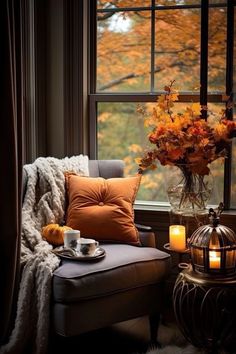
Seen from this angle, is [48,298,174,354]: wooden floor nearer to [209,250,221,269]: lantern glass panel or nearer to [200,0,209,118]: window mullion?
[209,250,221,269]: lantern glass panel

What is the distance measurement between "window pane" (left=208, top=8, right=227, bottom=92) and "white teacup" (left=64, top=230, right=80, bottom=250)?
52.4 inches

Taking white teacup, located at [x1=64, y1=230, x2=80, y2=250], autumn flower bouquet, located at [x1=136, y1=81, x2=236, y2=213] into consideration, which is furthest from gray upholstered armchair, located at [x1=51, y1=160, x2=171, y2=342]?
autumn flower bouquet, located at [x1=136, y1=81, x2=236, y2=213]

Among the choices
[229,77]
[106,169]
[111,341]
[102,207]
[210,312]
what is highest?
[229,77]

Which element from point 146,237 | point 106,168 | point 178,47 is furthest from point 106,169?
point 178,47

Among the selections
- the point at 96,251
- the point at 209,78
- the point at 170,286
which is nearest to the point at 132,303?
the point at 96,251

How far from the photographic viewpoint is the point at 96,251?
2738 mm

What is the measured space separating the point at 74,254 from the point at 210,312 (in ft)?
2.41

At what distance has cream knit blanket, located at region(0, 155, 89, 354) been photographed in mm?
2521

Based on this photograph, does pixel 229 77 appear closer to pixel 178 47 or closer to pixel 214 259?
pixel 178 47

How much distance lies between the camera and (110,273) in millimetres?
2592

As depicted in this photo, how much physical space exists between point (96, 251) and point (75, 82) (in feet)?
4.35

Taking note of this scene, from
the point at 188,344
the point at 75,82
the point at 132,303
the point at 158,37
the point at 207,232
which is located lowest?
the point at 188,344

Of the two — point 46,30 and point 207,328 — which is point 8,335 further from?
point 46,30

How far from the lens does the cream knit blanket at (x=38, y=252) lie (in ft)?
8.27
